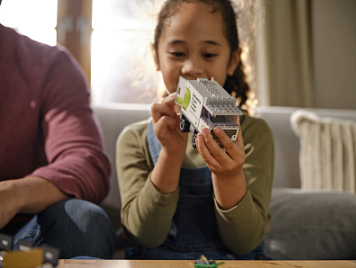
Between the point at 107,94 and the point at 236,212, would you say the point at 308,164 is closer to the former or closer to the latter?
the point at 236,212

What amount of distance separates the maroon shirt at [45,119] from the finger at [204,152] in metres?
0.32

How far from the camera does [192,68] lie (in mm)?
771

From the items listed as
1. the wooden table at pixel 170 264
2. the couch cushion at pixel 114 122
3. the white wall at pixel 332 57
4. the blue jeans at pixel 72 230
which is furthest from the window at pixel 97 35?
the wooden table at pixel 170 264

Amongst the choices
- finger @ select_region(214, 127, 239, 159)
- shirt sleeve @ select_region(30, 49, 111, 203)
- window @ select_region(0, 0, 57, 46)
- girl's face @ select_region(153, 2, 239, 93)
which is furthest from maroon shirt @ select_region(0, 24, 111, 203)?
window @ select_region(0, 0, 57, 46)

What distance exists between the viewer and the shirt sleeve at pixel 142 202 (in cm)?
75

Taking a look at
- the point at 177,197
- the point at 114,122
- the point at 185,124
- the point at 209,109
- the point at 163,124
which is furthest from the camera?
the point at 114,122

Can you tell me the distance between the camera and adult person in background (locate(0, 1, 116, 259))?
1.98 feet

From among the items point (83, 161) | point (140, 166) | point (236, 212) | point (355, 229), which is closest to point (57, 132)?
point (83, 161)

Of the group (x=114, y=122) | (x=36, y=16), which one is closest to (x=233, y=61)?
(x=114, y=122)

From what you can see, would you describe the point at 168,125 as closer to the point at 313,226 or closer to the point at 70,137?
the point at 70,137

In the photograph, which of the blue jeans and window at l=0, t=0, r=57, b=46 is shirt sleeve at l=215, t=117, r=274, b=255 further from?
window at l=0, t=0, r=57, b=46

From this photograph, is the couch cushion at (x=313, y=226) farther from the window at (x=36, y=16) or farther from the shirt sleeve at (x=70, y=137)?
the window at (x=36, y=16)

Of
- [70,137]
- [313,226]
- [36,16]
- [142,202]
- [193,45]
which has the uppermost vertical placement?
[36,16]

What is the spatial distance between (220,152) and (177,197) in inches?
11.2
